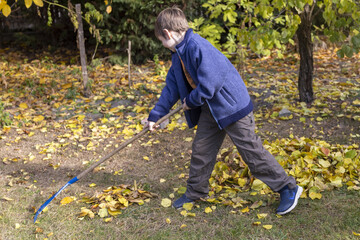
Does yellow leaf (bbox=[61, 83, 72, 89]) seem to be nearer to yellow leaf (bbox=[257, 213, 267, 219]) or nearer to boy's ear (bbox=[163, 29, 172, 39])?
boy's ear (bbox=[163, 29, 172, 39])

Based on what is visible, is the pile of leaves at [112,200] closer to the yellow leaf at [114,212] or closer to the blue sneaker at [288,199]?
the yellow leaf at [114,212]

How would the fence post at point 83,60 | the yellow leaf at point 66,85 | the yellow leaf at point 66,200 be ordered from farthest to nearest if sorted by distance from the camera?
the yellow leaf at point 66,85, the fence post at point 83,60, the yellow leaf at point 66,200

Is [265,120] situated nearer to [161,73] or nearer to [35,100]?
[161,73]

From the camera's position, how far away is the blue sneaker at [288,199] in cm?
278

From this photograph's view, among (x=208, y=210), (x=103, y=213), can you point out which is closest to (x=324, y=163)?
(x=208, y=210)

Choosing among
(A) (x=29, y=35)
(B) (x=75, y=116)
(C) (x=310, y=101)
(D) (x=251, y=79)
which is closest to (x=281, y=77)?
(D) (x=251, y=79)

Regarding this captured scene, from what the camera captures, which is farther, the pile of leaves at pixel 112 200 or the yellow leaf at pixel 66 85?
the yellow leaf at pixel 66 85

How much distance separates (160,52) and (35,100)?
2576mm

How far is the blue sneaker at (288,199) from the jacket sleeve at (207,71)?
931mm

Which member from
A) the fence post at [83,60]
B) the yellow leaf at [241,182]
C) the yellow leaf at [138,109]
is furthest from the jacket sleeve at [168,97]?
the fence post at [83,60]

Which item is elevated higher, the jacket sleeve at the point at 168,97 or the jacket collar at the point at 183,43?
the jacket collar at the point at 183,43

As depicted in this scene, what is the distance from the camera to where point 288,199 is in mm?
2805

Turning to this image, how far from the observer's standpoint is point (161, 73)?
22.1ft

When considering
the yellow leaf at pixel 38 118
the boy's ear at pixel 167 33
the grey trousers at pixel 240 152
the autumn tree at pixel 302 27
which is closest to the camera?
the boy's ear at pixel 167 33
